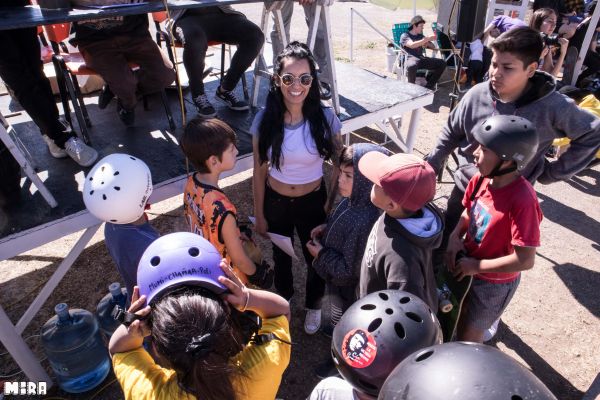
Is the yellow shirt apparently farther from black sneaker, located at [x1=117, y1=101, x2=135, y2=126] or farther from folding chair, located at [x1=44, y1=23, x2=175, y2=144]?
black sneaker, located at [x1=117, y1=101, x2=135, y2=126]

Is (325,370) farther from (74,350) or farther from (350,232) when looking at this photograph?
(74,350)

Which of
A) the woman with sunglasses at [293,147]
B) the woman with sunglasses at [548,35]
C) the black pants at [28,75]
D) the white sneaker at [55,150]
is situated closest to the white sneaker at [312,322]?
the woman with sunglasses at [293,147]

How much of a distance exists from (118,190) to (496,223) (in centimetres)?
215

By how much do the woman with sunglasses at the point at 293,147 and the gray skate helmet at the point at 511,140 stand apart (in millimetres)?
1029

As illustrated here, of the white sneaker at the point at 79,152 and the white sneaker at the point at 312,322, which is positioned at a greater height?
the white sneaker at the point at 79,152

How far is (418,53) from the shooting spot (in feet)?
29.2

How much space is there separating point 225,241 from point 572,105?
7.92 feet

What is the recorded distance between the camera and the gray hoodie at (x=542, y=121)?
2.56 meters

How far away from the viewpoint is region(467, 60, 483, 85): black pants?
28.3 ft

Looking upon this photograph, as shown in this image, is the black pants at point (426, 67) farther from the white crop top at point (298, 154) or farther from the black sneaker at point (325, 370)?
the black sneaker at point (325, 370)

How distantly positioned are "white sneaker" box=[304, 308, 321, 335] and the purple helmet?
2099mm

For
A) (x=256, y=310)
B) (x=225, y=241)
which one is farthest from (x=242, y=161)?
(x=256, y=310)

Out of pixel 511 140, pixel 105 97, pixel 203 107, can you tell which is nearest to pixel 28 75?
pixel 105 97

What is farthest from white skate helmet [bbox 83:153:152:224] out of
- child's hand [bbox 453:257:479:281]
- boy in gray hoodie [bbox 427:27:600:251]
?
boy in gray hoodie [bbox 427:27:600:251]
